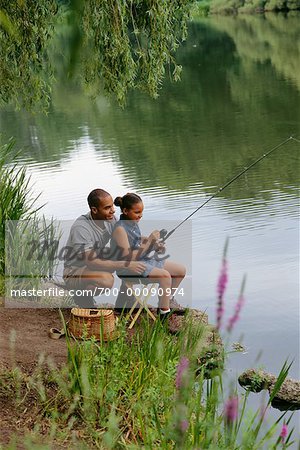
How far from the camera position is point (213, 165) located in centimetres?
1448

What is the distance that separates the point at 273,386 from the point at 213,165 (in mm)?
9198

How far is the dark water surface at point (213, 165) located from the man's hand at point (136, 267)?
0.87 metres

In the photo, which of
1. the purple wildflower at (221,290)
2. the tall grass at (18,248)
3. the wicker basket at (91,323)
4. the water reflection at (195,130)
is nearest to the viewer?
the purple wildflower at (221,290)

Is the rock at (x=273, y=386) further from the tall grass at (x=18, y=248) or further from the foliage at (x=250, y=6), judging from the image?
the foliage at (x=250, y=6)

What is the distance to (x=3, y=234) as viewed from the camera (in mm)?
6473

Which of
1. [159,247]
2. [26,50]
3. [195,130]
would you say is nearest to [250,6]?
[195,130]

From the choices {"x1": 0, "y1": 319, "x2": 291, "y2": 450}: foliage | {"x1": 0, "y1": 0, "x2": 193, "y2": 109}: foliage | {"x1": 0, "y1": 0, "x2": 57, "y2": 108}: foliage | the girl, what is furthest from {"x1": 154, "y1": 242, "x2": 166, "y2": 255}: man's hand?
{"x1": 0, "y1": 0, "x2": 57, "y2": 108}: foliage

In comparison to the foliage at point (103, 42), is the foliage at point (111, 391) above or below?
below

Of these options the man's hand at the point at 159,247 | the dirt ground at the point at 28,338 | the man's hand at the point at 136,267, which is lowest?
the dirt ground at the point at 28,338

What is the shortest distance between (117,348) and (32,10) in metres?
3.90

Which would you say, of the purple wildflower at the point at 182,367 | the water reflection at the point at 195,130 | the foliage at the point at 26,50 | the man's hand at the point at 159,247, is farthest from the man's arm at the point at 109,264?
the water reflection at the point at 195,130

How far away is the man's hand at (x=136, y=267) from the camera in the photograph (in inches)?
221

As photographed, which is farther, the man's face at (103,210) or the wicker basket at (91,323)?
the man's face at (103,210)

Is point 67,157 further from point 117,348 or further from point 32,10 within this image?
point 117,348
